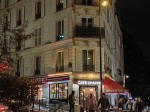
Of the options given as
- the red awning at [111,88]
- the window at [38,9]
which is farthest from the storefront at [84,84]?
the window at [38,9]

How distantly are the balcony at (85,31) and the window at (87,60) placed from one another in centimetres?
165

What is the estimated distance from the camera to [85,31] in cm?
3712

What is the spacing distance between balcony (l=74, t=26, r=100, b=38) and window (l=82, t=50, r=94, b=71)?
1650 millimetres

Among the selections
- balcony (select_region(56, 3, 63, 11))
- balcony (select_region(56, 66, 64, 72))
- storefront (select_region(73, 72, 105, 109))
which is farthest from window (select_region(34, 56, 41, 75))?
storefront (select_region(73, 72, 105, 109))

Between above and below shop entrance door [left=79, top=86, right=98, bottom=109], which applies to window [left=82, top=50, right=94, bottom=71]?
above

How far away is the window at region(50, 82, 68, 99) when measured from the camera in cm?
3712

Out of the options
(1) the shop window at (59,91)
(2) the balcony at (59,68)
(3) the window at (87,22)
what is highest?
(3) the window at (87,22)

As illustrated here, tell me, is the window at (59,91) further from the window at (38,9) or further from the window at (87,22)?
the window at (38,9)

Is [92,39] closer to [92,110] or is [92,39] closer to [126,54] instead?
[92,110]

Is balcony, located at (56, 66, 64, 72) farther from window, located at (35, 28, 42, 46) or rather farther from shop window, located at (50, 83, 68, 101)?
window, located at (35, 28, 42, 46)

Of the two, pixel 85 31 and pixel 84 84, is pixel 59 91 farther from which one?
pixel 85 31

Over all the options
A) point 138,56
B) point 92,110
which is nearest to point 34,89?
point 92,110

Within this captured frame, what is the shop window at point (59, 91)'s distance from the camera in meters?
37.2

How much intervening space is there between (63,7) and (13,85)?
89.0 feet
